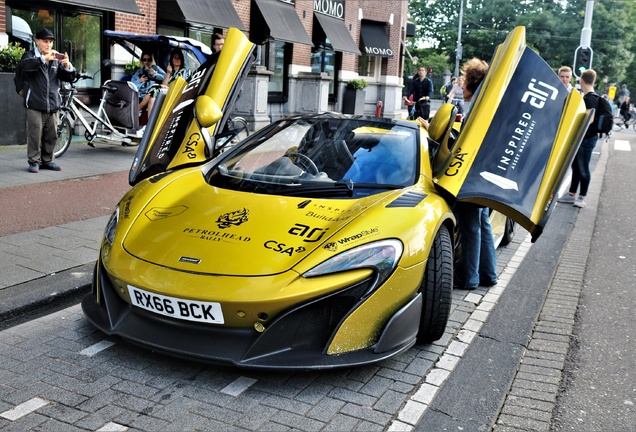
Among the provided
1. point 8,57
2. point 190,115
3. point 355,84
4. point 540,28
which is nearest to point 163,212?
point 190,115

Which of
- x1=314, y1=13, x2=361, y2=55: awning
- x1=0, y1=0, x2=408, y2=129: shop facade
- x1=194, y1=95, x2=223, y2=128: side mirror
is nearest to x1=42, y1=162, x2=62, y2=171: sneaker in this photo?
x1=0, y1=0, x2=408, y2=129: shop facade

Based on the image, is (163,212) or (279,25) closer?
(163,212)

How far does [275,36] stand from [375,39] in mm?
10059

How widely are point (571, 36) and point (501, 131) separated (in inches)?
2579

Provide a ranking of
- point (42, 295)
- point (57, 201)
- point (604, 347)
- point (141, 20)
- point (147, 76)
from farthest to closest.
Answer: point (141, 20) < point (147, 76) < point (57, 201) < point (42, 295) < point (604, 347)

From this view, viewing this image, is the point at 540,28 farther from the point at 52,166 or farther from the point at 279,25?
the point at 52,166

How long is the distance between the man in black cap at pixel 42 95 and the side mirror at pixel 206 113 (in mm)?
4750

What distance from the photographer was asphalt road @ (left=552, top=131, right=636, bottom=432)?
3.62m

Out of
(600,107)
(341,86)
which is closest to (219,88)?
(600,107)

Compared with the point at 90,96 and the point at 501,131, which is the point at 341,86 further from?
the point at 501,131

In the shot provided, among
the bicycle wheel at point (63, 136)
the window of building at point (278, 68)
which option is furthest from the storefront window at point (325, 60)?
the bicycle wheel at point (63, 136)

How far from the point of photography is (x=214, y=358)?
3457mm

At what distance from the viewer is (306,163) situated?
4.82m

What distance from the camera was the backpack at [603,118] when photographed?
956cm
